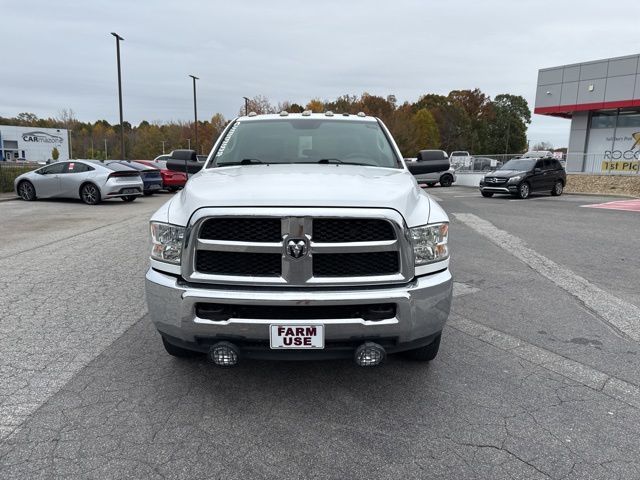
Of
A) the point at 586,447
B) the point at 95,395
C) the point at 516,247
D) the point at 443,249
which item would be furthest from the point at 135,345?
the point at 516,247

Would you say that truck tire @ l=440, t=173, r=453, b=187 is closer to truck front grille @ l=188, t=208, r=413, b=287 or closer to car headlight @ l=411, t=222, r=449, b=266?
car headlight @ l=411, t=222, r=449, b=266

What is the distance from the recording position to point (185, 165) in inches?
191

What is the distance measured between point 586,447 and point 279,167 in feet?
8.99

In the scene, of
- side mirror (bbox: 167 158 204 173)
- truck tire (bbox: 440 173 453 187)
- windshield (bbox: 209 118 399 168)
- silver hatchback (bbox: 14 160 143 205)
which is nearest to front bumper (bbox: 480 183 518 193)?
truck tire (bbox: 440 173 453 187)

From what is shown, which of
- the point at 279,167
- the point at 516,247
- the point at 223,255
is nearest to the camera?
the point at 223,255

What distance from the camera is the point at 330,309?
8.89 feet

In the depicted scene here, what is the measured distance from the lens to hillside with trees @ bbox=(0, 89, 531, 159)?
230 ft

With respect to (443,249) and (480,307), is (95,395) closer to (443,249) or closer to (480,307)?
(443,249)

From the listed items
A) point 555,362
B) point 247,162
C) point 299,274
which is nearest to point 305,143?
point 247,162

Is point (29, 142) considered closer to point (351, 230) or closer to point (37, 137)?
point (37, 137)

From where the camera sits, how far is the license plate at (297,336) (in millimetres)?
2641

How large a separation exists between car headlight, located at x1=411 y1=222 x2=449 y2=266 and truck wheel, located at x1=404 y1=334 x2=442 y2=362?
754 millimetres

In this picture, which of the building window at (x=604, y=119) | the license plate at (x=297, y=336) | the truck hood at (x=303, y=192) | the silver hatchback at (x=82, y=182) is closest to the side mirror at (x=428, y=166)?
the truck hood at (x=303, y=192)

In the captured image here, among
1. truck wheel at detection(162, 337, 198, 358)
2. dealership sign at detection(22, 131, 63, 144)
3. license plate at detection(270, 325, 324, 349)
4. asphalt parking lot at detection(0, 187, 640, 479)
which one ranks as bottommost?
asphalt parking lot at detection(0, 187, 640, 479)
